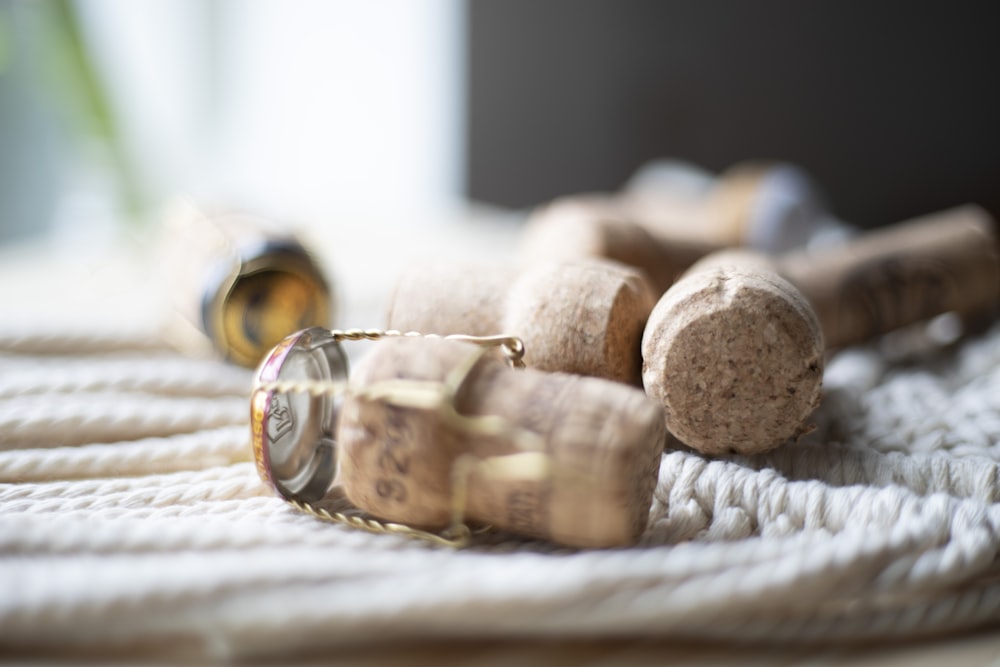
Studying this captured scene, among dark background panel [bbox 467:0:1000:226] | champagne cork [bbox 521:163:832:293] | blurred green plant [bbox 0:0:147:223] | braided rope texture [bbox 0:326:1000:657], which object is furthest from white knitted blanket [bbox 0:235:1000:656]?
blurred green plant [bbox 0:0:147:223]

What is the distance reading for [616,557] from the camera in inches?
20.0

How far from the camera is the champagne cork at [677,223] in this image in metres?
0.89

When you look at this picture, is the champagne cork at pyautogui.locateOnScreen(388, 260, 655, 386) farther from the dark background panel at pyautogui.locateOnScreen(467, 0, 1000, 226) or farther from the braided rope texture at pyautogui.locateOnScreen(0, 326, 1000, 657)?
the dark background panel at pyautogui.locateOnScreen(467, 0, 1000, 226)

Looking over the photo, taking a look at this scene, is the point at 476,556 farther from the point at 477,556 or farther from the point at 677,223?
the point at 677,223

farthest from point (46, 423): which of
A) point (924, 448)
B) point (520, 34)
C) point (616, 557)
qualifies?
point (520, 34)

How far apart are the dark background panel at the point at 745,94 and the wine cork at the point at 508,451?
1146 millimetres

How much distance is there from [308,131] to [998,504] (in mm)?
2467

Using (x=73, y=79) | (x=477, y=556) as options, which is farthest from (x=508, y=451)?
(x=73, y=79)

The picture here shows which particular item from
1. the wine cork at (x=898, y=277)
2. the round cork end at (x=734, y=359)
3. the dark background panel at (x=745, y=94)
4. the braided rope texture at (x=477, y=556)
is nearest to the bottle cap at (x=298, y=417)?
the braided rope texture at (x=477, y=556)

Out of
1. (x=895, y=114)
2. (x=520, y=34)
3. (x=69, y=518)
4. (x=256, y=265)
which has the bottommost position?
(x=69, y=518)

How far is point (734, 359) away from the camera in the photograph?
0.59 meters

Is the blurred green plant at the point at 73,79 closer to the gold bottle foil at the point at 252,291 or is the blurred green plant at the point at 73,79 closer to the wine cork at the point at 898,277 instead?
the gold bottle foil at the point at 252,291

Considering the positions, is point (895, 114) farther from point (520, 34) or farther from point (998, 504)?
point (998, 504)

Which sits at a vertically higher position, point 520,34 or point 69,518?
point 520,34
